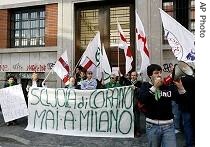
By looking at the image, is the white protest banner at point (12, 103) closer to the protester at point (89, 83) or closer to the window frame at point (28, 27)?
the protester at point (89, 83)

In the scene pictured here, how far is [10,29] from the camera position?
15.3 meters

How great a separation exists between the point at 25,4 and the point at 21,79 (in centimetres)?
301

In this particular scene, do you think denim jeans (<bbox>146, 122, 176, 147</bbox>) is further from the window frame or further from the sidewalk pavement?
the window frame

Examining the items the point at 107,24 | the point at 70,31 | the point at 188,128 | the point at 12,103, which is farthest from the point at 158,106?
the point at 70,31

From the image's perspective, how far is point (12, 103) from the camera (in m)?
9.82

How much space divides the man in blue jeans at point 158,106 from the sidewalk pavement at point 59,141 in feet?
A: 9.58

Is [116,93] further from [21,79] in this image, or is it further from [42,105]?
[21,79]

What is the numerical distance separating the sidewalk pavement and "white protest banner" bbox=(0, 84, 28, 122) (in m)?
0.61

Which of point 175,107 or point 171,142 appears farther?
point 175,107

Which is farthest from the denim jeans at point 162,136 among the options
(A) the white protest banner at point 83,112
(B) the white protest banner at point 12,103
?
(B) the white protest banner at point 12,103

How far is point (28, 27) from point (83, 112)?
760 cm

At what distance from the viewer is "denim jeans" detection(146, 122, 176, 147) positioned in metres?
4.55

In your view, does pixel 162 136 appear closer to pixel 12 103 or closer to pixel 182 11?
pixel 12 103
